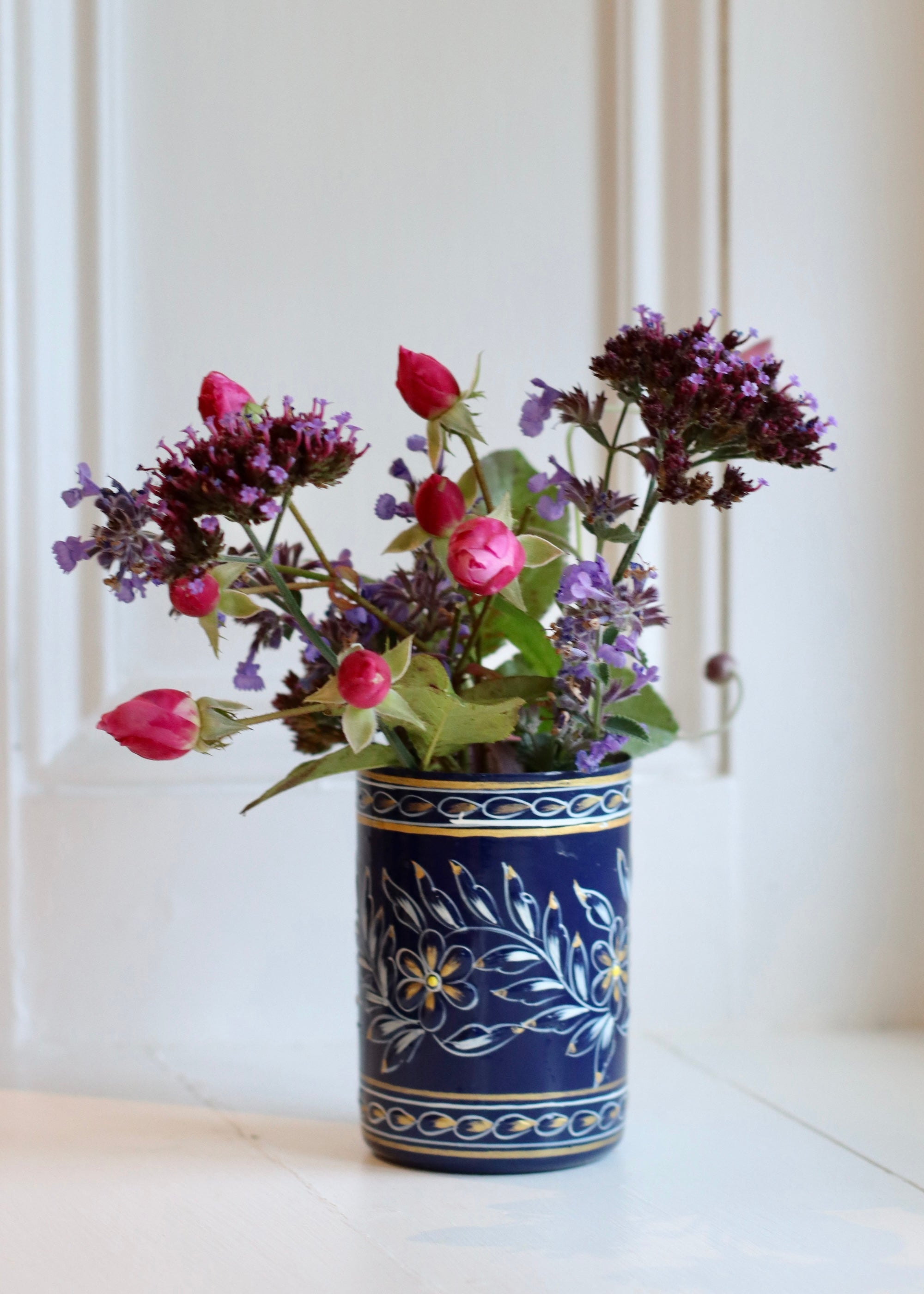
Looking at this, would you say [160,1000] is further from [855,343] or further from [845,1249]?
[855,343]

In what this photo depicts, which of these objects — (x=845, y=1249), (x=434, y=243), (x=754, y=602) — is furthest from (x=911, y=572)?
(x=845, y=1249)

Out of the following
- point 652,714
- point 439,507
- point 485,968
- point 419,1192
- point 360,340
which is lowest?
point 419,1192

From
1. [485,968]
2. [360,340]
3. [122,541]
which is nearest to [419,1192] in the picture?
[485,968]

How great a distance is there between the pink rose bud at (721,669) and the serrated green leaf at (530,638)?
267 millimetres

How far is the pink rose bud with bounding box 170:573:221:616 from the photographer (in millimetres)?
588

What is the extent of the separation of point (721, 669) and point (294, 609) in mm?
406

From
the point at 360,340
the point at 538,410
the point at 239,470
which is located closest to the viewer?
the point at 239,470

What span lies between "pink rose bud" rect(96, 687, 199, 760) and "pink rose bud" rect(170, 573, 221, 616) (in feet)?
0.13

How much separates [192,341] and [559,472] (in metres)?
0.35

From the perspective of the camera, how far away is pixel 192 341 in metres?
0.87

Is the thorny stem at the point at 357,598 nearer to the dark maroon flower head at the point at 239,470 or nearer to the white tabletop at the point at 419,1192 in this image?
the dark maroon flower head at the point at 239,470

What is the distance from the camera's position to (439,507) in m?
0.61

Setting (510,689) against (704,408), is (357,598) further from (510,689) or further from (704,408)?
(704,408)

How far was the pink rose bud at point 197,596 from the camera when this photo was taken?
59cm
